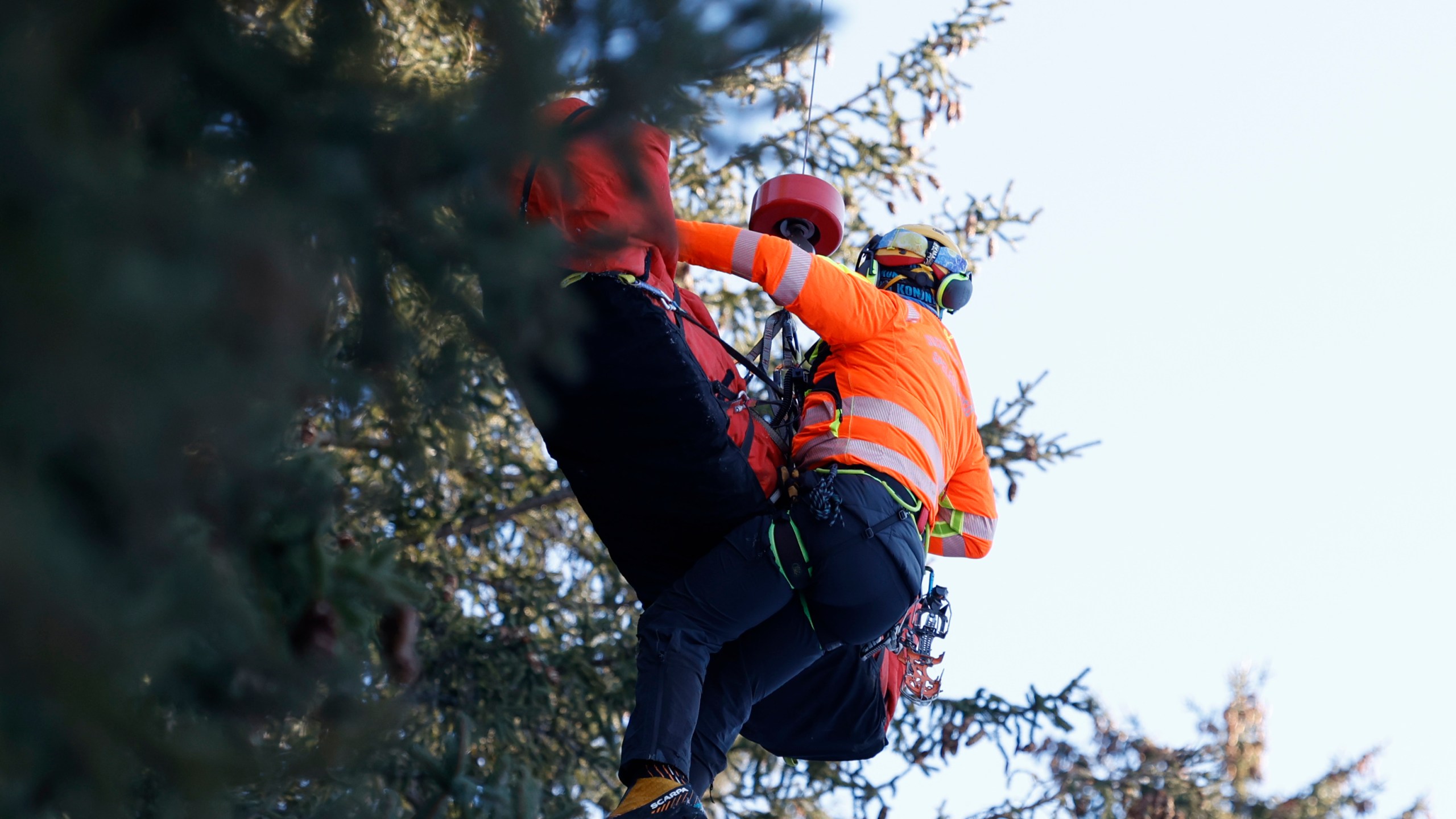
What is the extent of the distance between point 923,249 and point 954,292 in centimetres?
21

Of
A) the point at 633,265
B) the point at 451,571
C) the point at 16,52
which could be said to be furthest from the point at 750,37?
the point at 451,571

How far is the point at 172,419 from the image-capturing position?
59.0 inches

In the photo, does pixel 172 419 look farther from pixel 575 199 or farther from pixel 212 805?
pixel 575 199

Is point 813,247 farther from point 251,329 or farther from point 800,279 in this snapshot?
point 251,329

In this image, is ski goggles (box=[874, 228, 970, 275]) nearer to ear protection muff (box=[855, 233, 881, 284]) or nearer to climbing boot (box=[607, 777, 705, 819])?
ear protection muff (box=[855, 233, 881, 284])

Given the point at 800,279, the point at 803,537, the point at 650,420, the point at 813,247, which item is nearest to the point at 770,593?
the point at 803,537

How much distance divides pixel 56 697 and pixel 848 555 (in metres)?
3.25

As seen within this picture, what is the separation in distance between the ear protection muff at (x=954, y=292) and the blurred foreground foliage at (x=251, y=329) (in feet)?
7.26

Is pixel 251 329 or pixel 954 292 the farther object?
pixel 954 292

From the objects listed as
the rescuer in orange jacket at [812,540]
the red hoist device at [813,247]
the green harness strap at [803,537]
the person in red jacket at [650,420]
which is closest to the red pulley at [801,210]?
the red hoist device at [813,247]

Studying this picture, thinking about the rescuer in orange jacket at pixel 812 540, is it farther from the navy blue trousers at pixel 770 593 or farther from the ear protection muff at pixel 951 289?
the ear protection muff at pixel 951 289

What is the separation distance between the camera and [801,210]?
5.24m

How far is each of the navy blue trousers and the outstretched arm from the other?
584 mm

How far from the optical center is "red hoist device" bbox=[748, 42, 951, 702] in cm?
522
